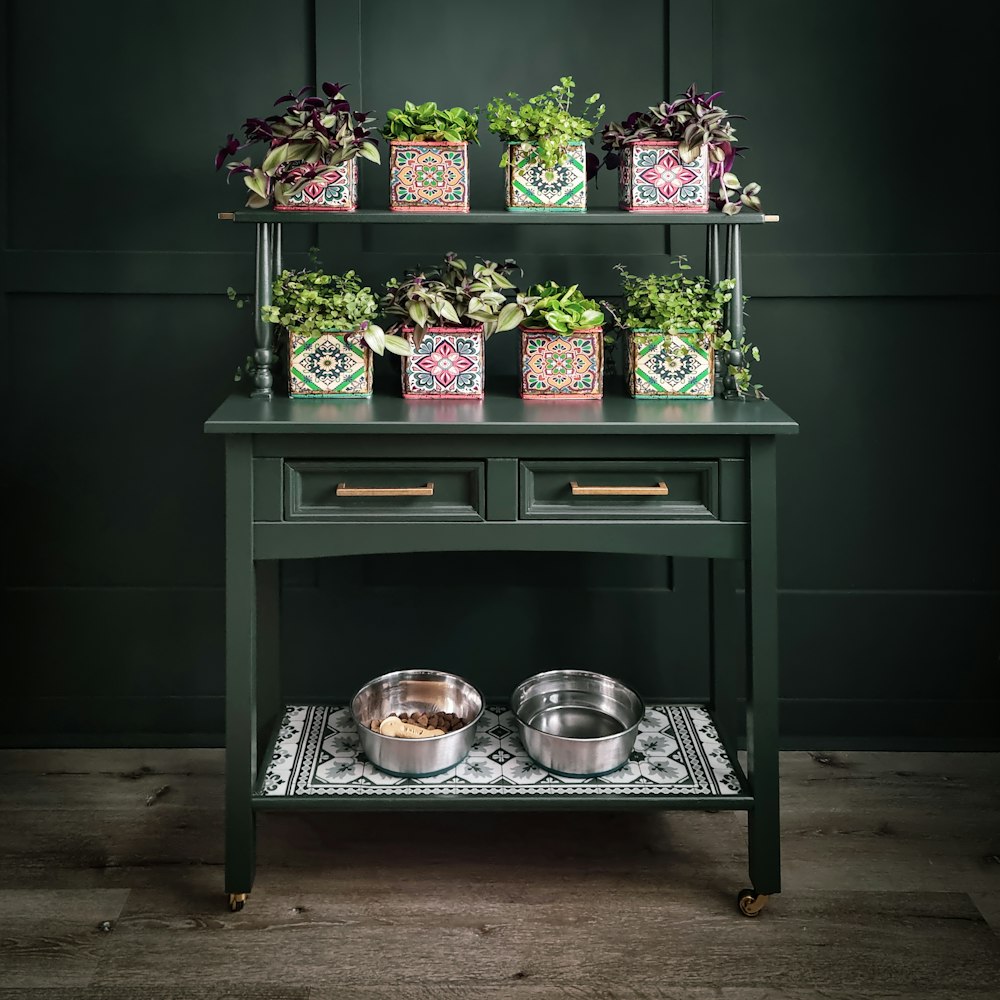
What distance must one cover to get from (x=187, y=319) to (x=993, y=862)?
229 centimetres

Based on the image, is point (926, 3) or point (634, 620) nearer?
point (926, 3)

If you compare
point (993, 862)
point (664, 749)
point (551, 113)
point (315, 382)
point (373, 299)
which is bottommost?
point (993, 862)

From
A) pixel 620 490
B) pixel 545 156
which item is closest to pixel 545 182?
pixel 545 156

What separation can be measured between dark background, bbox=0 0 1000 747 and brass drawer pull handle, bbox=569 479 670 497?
0.77 m

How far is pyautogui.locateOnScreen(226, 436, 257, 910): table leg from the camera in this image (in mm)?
2203

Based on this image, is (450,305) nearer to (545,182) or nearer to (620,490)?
(545,182)

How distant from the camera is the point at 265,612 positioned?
105 inches

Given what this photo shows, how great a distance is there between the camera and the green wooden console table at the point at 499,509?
220cm

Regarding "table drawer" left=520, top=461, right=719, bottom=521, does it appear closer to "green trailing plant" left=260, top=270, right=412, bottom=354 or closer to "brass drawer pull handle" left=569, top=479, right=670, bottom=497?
"brass drawer pull handle" left=569, top=479, right=670, bottom=497

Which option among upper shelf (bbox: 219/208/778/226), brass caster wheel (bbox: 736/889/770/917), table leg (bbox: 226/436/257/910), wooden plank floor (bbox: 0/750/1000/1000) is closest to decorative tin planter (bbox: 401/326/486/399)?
upper shelf (bbox: 219/208/778/226)

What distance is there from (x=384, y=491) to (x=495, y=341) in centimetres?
81

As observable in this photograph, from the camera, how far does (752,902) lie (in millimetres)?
2266

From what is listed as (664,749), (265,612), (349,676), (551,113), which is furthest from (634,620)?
(551,113)

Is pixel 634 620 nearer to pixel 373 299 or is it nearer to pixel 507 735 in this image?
pixel 507 735
